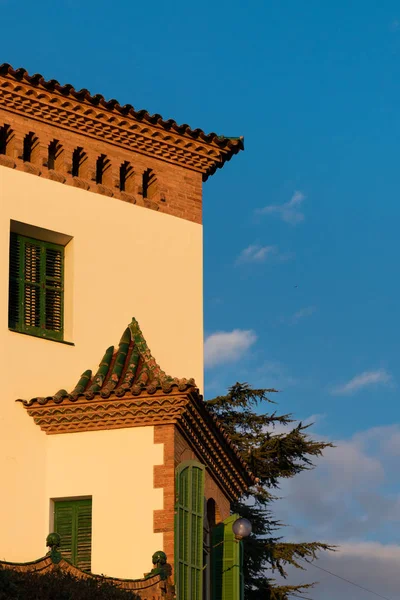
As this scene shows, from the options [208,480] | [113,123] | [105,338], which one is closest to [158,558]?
[208,480]

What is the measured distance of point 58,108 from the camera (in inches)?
Result: 914

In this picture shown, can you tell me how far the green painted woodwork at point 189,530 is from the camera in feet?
66.4

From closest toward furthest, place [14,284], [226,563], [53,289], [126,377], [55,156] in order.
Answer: [126,377] → [14,284] → [226,563] → [53,289] → [55,156]

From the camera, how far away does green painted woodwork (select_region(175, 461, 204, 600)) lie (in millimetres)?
20250

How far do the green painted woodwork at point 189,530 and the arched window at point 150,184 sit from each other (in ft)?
18.2

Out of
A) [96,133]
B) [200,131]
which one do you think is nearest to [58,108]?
[96,133]

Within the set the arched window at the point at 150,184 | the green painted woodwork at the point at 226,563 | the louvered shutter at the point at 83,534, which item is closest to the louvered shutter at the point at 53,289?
the arched window at the point at 150,184

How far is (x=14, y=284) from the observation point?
73.8ft

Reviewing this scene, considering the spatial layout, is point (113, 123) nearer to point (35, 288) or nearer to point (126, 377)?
point (35, 288)

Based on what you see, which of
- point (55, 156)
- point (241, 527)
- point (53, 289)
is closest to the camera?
point (241, 527)

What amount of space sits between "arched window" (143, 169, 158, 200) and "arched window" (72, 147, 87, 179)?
4.41 feet

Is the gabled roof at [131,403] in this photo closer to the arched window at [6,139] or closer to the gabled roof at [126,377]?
the gabled roof at [126,377]

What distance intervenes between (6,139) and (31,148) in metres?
0.52

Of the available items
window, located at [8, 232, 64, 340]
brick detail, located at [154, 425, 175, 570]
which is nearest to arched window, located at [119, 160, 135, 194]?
window, located at [8, 232, 64, 340]
